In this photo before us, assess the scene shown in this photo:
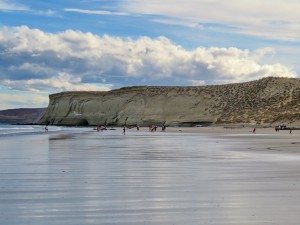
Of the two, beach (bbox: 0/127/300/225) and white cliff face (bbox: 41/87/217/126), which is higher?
white cliff face (bbox: 41/87/217/126)

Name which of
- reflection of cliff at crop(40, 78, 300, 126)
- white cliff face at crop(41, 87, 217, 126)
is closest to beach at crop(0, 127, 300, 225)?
reflection of cliff at crop(40, 78, 300, 126)

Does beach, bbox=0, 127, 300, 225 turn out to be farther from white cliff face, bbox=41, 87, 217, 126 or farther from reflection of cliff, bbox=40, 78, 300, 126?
white cliff face, bbox=41, 87, 217, 126

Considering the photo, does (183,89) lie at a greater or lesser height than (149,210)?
greater

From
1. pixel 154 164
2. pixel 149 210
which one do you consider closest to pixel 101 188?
pixel 149 210

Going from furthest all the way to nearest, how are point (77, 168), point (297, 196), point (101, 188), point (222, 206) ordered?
1. point (77, 168)
2. point (101, 188)
3. point (297, 196)
4. point (222, 206)

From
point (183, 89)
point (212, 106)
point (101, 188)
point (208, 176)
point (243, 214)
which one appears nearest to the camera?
point (243, 214)

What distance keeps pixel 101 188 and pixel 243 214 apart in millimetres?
3448

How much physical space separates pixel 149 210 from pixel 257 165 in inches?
318

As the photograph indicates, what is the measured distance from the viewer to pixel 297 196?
8492 millimetres

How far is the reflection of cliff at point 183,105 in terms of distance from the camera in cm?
9844

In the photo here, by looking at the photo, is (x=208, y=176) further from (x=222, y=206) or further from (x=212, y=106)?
(x=212, y=106)

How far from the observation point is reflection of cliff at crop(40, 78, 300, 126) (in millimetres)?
98438

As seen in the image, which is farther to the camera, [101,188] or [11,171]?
[11,171]

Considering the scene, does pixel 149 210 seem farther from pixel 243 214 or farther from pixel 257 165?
pixel 257 165
